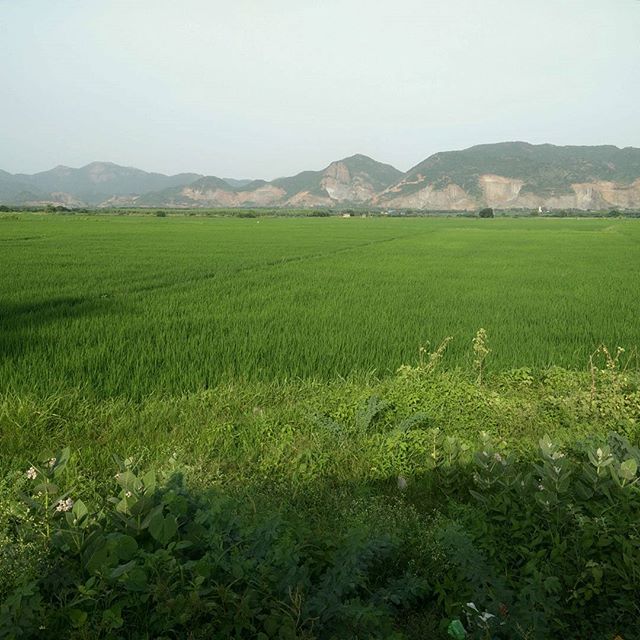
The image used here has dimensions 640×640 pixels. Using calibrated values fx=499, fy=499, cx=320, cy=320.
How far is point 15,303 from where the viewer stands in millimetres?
8508

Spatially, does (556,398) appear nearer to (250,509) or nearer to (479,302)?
(250,509)

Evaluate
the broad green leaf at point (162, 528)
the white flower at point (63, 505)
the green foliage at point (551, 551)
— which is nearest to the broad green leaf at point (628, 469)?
the green foliage at point (551, 551)

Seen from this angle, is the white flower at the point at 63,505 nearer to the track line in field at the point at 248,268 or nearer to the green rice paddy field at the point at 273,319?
the green rice paddy field at the point at 273,319

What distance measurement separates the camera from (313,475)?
10.9 feet

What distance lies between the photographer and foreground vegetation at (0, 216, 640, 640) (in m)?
1.92

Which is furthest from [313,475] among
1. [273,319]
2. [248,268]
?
[248,268]

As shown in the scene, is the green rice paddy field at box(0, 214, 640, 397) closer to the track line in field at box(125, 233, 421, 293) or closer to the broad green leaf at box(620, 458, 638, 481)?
the track line in field at box(125, 233, 421, 293)

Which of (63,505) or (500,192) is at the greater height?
(500,192)

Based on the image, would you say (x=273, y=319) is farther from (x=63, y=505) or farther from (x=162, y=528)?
(x=162, y=528)

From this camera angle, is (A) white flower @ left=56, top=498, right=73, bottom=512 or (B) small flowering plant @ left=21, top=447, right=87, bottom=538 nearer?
(B) small flowering plant @ left=21, top=447, right=87, bottom=538

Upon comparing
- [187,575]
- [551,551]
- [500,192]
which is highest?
[500,192]

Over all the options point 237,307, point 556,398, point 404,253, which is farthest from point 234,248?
point 556,398

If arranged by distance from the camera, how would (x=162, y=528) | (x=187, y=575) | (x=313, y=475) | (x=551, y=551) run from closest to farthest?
(x=187, y=575)
(x=162, y=528)
(x=551, y=551)
(x=313, y=475)

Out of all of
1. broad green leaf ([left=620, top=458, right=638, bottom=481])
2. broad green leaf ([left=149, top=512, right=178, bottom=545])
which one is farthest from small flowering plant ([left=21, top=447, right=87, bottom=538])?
broad green leaf ([left=620, top=458, right=638, bottom=481])
